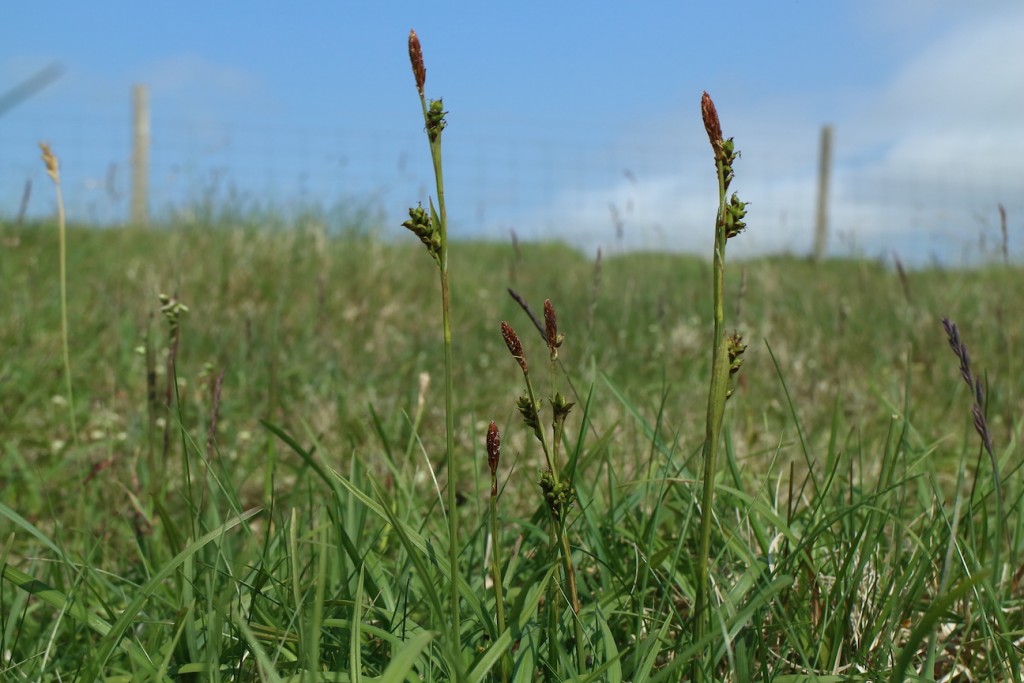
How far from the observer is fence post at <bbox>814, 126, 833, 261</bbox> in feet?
58.0

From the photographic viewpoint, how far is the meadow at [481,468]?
1.17 metres

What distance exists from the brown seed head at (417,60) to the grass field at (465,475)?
468 millimetres

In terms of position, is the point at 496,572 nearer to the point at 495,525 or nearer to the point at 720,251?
the point at 495,525

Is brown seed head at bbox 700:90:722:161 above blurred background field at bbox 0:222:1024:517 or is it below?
above

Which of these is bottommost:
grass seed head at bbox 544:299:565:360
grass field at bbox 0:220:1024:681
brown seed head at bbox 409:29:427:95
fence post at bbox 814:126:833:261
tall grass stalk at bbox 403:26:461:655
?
grass field at bbox 0:220:1024:681

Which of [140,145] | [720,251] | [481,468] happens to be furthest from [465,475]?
[140,145]

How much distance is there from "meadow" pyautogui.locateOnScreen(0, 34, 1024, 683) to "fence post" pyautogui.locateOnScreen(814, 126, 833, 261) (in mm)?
10836

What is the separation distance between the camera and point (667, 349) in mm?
4234

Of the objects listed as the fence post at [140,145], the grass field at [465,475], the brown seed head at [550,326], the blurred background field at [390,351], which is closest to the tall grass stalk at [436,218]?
the brown seed head at [550,326]

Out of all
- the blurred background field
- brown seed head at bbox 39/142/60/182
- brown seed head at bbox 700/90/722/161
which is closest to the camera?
brown seed head at bbox 700/90/722/161

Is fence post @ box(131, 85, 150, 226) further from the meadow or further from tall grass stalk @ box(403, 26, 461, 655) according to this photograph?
tall grass stalk @ box(403, 26, 461, 655)

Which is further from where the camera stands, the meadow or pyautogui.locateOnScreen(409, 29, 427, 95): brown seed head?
the meadow

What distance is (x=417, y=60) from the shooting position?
87 cm

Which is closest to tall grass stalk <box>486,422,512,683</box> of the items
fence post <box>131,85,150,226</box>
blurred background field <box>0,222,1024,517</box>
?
blurred background field <box>0,222,1024,517</box>
